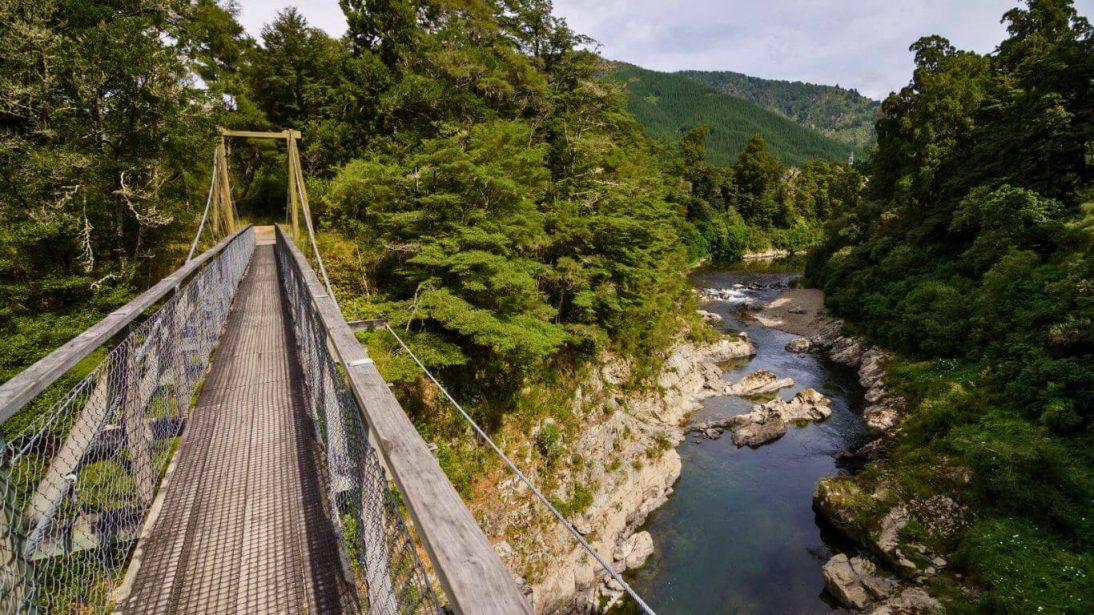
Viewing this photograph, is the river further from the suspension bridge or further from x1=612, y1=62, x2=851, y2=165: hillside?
x1=612, y1=62, x2=851, y2=165: hillside

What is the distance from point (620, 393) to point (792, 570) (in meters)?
6.82

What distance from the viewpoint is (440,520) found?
3.89 ft

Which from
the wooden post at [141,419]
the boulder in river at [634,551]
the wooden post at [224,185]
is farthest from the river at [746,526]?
the wooden post at [224,185]

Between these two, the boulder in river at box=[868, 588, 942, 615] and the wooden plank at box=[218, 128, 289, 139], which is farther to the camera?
the wooden plank at box=[218, 128, 289, 139]

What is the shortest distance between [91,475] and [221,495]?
679mm

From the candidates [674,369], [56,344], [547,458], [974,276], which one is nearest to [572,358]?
[547,458]

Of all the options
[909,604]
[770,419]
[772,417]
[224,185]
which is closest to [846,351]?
[772,417]

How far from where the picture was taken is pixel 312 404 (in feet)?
13.3

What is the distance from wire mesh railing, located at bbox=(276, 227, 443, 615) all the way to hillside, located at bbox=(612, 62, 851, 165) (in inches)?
4937

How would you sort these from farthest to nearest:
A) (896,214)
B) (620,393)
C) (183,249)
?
(896,214), (620,393), (183,249)

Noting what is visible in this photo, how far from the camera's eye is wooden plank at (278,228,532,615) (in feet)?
3.07

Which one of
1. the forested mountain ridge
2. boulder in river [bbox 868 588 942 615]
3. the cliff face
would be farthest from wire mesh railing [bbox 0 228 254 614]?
the forested mountain ridge

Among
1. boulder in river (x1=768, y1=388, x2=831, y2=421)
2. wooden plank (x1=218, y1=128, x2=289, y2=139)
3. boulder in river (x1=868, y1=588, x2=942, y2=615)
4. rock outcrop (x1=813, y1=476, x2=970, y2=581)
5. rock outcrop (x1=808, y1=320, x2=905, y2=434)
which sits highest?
wooden plank (x1=218, y1=128, x2=289, y2=139)

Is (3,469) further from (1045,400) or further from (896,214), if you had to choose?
(896,214)
